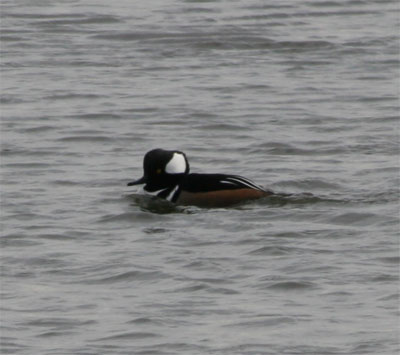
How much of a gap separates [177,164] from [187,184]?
0.28 m

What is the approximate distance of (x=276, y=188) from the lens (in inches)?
539

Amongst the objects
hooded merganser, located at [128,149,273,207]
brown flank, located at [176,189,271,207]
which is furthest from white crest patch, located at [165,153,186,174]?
brown flank, located at [176,189,271,207]

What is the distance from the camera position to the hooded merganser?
1301 cm

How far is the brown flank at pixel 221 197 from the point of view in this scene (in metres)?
13.0

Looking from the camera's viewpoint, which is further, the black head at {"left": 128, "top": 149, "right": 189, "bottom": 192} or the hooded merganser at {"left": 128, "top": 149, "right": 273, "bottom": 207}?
the black head at {"left": 128, "top": 149, "right": 189, "bottom": 192}

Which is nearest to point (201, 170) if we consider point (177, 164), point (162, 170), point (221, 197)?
point (177, 164)

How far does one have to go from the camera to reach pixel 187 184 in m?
13.3

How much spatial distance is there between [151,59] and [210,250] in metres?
8.38

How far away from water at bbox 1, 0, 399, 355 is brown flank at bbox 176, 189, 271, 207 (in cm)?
10

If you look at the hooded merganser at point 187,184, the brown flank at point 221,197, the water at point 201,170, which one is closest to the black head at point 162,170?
the hooded merganser at point 187,184

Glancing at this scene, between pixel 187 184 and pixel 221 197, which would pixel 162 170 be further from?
pixel 221 197

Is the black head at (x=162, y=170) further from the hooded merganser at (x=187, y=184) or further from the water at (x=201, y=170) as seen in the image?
the water at (x=201, y=170)

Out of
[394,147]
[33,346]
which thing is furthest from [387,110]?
[33,346]

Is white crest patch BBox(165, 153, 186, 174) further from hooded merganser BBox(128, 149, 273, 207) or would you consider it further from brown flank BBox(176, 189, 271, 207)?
brown flank BBox(176, 189, 271, 207)
